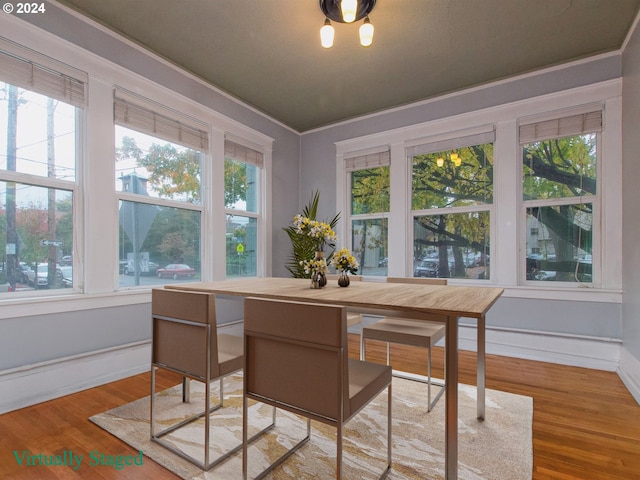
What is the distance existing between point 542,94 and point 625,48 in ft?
2.07

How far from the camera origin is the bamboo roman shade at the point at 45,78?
7.06ft

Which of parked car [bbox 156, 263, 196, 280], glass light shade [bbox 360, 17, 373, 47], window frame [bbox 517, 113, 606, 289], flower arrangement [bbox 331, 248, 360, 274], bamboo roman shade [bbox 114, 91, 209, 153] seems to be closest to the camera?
flower arrangement [bbox 331, 248, 360, 274]

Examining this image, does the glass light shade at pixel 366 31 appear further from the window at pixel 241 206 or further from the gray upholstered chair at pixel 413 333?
the window at pixel 241 206

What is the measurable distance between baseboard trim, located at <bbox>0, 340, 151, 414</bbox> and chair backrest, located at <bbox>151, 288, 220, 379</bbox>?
1154 mm

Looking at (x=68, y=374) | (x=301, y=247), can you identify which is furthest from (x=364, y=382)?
(x=301, y=247)

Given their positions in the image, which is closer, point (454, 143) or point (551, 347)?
point (551, 347)

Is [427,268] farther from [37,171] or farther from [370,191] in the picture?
[37,171]

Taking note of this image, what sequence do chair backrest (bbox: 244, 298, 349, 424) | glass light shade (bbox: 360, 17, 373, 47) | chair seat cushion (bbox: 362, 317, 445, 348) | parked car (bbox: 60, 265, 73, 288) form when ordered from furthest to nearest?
parked car (bbox: 60, 265, 73, 288) < glass light shade (bbox: 360, 17, 373, 47) < chair seat cushion (bbox: 362, 317, 445, 348) < chair backrest (bbox: 244, 298, 349, 424)

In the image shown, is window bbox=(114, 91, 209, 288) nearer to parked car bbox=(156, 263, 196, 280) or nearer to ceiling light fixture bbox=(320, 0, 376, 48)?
parked car bbox=(156, 263, 196, 280)

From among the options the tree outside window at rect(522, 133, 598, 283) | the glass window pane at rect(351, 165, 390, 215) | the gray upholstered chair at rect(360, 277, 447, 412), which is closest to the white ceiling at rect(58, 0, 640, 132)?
the tree outside window at rect(522, 133, 598, 283)

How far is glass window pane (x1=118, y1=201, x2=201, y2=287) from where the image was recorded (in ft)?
9.32

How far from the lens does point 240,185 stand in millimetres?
3982

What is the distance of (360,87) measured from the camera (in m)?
3.55

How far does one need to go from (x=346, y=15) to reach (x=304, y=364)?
2178 millimetres
